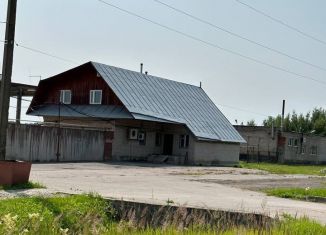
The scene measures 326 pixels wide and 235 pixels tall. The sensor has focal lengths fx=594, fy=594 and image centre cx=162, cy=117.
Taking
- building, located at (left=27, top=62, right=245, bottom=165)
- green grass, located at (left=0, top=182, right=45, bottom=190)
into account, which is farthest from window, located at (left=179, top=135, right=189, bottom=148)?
green grass, located at (left=0, top=182, right=45, bottom=190)

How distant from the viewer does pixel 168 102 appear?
4597cm

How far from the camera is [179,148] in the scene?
45.1 meters

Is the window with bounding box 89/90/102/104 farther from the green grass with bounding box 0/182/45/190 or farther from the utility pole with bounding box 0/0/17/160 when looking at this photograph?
the green grass with bounding box 0/182/45/190

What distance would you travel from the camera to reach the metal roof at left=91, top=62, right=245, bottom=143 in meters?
42.2

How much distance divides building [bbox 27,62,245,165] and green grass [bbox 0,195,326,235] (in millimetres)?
26546

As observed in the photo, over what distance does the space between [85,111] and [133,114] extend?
4663 millimetres

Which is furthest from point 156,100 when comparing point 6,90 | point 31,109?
point 6,90

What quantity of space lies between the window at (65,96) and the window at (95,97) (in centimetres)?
232

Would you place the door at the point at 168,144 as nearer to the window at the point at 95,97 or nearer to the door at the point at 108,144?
the window at the point at 95,97

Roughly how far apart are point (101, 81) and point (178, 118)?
6.43 m

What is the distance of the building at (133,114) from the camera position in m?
41.1

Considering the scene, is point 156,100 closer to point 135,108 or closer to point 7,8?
point 135,108

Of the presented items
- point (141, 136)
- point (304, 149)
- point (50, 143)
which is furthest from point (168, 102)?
point (304, 149)

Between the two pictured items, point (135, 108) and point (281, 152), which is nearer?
point (135, 108)
